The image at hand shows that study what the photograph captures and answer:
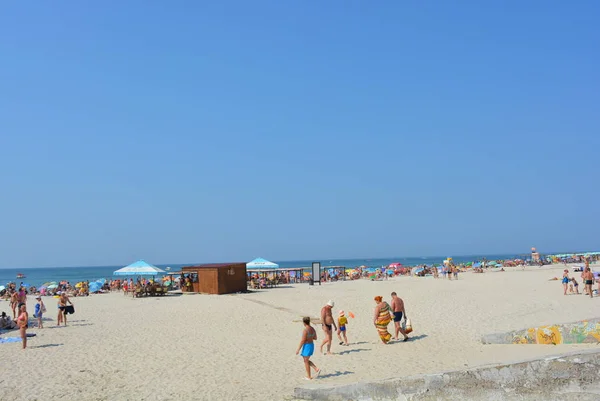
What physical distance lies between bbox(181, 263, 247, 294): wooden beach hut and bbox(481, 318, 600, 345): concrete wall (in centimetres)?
1814

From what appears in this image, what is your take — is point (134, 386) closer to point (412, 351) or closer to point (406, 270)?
point (412, 351)

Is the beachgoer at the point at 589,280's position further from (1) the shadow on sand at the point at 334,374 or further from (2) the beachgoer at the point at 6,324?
(2) the beachgoer at the point at 6,324

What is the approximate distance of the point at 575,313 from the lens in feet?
51.2

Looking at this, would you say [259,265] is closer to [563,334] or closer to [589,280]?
[589,280]

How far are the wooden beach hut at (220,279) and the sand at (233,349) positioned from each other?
17.9ft

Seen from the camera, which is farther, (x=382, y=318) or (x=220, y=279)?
(x=220, y=279)

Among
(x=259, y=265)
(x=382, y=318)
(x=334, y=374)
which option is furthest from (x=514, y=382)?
(x=259, y=265)

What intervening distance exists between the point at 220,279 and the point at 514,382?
2115 centimetres

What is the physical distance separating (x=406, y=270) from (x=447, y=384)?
46.2 metres

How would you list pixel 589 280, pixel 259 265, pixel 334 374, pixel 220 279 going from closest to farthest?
1. pixel 334 374
2. pixel 589 280
3. pixel 220 279
4. pixel 259 265

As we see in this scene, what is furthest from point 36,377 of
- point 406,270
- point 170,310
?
point 406,270

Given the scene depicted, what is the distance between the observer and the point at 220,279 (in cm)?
2636

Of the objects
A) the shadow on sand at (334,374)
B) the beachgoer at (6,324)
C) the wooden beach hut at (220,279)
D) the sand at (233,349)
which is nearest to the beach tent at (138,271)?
the wooden beach hut at (220,279)

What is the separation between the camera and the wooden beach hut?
86.6 ft
